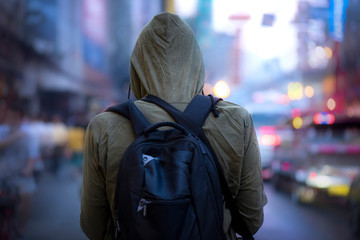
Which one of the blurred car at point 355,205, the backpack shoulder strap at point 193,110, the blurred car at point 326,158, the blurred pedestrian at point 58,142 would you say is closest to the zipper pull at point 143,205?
the backpack shoulder strap at point 193,110

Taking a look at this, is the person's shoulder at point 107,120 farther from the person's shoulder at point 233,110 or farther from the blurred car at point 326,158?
the blurred car at point 326,158

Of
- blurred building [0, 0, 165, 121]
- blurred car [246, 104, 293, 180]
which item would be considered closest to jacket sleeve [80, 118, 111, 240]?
blurred building [0, 0, 165, 121]

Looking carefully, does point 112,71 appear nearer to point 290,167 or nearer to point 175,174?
point 290,167

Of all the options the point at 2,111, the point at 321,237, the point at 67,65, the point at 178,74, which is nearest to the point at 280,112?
the point at 67,65

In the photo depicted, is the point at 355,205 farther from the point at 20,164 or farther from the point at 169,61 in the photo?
the point at 169,61

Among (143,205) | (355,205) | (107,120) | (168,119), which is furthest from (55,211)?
(143,205)

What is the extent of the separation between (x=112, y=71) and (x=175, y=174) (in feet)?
34.2

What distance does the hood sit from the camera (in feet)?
5.81

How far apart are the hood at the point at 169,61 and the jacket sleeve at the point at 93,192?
31cm

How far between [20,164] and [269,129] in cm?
647

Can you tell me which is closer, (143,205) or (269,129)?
(143,205)

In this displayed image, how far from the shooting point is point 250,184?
174 centimetres

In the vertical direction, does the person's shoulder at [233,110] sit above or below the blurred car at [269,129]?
above

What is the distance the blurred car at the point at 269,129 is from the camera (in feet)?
33.9
